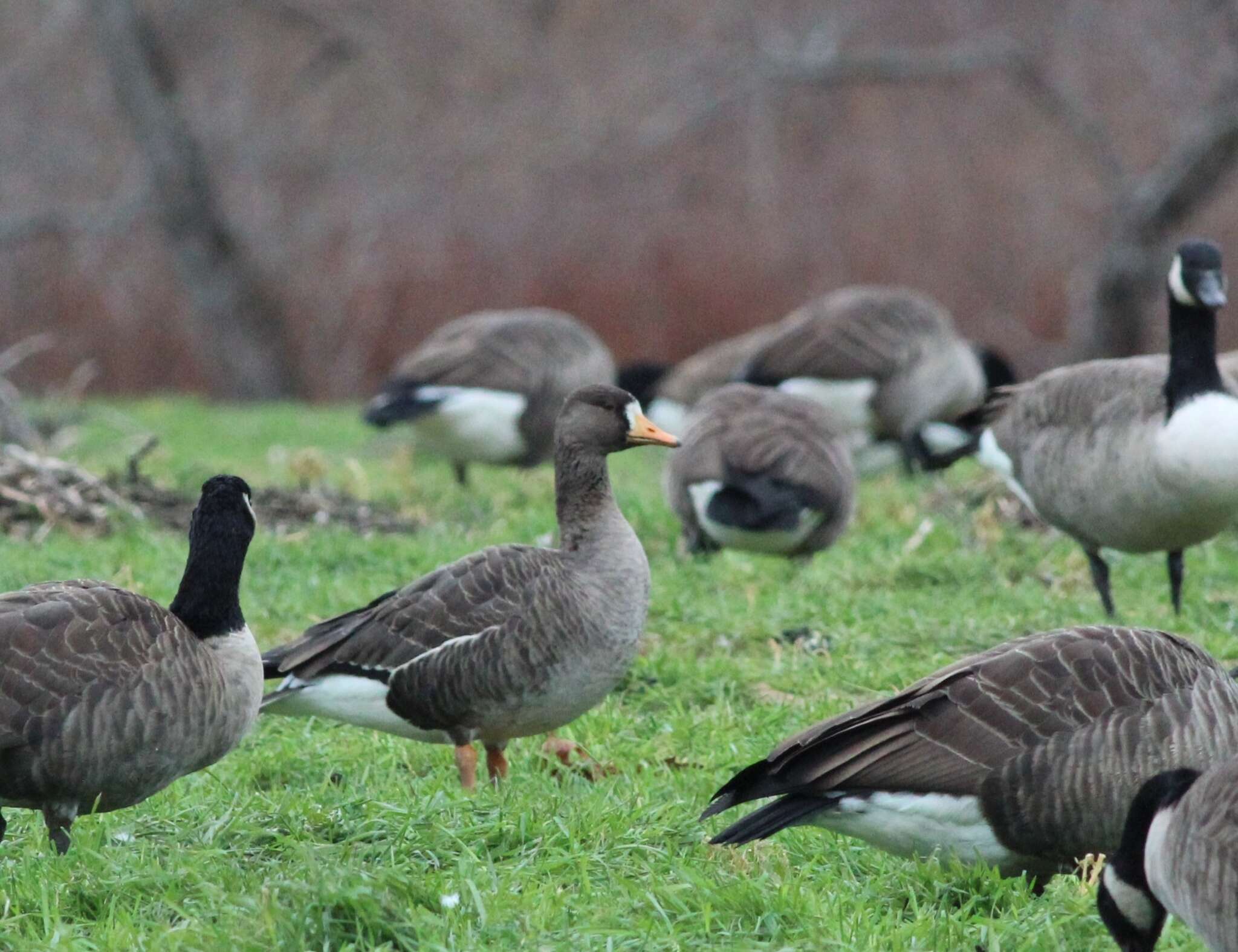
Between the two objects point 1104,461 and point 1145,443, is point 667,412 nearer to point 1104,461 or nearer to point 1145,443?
point 1104,461

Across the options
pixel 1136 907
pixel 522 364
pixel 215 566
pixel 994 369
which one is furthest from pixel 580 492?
pixel 994 369

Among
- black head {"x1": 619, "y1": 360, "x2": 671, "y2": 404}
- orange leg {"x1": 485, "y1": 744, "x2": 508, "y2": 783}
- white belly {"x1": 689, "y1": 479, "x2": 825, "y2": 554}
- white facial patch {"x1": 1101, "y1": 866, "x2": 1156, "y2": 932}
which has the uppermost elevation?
white facial patch {"x1": 1101, "y1": 866, "x2": 1156, "y2": 932}

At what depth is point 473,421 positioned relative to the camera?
33.7 ft

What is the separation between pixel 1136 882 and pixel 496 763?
231cm

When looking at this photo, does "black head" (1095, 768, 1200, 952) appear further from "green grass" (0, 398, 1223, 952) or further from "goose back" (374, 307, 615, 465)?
"goose back" (374, 307, 615, 465)

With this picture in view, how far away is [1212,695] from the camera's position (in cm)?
420

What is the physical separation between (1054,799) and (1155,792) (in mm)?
553

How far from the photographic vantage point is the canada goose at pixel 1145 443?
21.3 ft

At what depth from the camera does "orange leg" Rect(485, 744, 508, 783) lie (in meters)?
5.21

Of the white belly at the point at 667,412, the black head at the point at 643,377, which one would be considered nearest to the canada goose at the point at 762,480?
the white belly at the point at 667,412

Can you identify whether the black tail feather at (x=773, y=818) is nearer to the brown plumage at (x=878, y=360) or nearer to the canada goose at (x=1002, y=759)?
the canada goose at (x=1002, y=759)

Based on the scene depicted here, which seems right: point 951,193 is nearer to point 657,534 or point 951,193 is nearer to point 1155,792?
point 657,534

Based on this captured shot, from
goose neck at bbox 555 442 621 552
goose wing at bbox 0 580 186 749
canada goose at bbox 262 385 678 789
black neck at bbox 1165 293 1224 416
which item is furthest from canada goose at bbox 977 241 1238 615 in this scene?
goose wing at bbox 0 580 186 749

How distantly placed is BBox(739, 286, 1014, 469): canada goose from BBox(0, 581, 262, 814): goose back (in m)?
7.13
